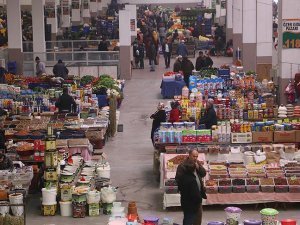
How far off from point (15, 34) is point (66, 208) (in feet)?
58.4

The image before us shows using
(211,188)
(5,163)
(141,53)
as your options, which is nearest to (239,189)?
(211,188)

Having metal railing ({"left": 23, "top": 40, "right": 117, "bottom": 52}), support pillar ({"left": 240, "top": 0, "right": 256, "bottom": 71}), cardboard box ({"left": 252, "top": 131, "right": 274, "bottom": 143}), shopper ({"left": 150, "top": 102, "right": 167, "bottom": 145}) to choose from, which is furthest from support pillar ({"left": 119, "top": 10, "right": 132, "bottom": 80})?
cardboard box ({"left": 252, "top": 131, "right": 274, "bottom": 143})

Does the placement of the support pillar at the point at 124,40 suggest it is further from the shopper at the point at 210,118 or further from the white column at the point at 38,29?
the shopper at the point at 210,118

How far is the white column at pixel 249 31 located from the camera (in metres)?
30.7

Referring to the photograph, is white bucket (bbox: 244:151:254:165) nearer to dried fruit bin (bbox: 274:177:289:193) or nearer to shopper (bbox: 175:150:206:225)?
dried fruit bin (bbox: 274:177:289:193)

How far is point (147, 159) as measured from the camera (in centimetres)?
1869

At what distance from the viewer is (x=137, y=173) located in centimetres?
1738

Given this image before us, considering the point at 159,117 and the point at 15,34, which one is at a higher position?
the point at 15,34

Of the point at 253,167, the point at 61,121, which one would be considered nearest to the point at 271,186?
the point at 253,167

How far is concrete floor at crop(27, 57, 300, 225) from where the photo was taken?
1410 centimetres

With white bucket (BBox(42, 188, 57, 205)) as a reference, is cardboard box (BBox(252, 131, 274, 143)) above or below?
above

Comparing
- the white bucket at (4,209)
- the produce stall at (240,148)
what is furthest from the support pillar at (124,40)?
the white bucket at (4,209)

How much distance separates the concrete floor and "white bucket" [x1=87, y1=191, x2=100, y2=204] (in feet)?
0.91

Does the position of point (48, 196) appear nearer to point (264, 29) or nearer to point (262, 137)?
point (262, 137)
